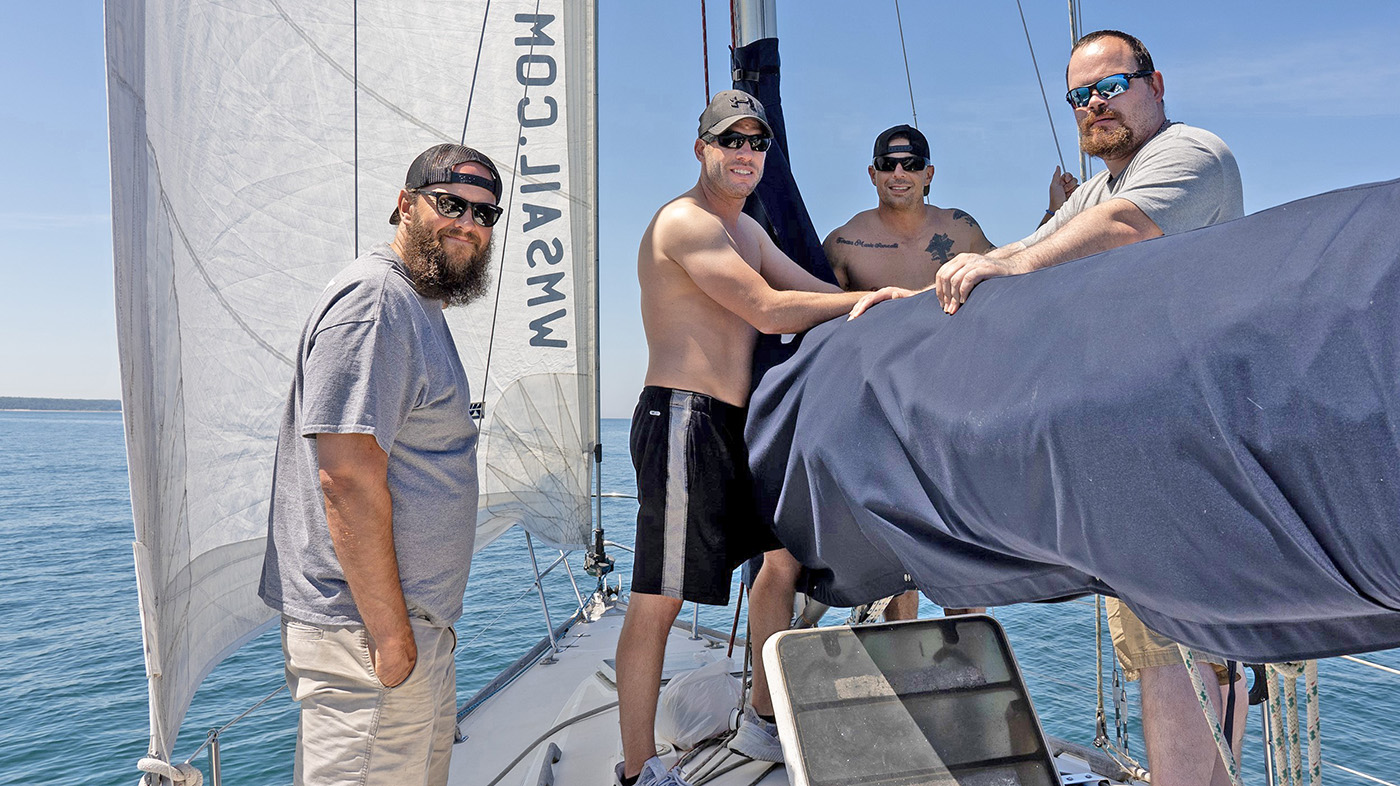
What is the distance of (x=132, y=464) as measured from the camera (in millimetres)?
1521

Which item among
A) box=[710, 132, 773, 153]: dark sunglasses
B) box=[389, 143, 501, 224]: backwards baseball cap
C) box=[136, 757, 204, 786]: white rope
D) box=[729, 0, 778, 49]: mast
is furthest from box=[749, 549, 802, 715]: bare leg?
box=[729, 0, 778, 49]: mast

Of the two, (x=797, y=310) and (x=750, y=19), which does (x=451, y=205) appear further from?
(x=750, y=19)

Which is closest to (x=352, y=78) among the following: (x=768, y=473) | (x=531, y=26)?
(x=531, y=26)

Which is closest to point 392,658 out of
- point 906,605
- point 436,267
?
point 436,267

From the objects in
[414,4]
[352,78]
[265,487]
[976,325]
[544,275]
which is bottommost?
[265,487]

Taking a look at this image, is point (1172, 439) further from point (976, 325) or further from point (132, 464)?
point (132, 464)

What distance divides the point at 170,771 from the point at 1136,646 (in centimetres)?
182

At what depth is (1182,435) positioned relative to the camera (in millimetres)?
751

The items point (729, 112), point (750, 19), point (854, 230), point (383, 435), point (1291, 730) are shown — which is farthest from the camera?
point (750, 19)

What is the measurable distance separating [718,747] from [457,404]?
120cm

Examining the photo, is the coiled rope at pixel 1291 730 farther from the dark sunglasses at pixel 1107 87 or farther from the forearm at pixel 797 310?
the dark sunglasses at pixel 1107 87

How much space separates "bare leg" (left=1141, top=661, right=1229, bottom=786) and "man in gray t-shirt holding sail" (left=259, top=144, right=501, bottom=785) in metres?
1.37

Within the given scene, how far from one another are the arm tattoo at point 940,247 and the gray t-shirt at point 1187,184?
3.46ft

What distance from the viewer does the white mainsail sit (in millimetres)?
1620
